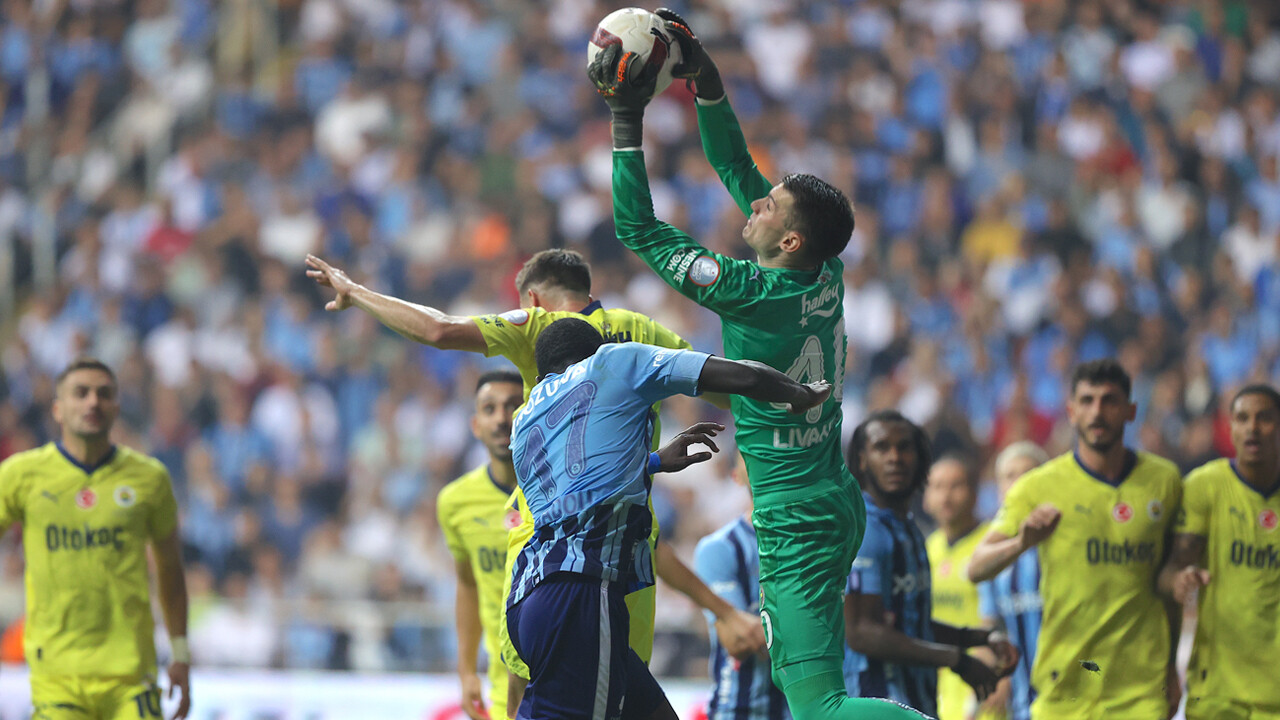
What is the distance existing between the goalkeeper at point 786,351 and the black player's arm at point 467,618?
245 cm

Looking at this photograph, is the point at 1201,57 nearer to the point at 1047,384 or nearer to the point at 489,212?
the point at 1047,384

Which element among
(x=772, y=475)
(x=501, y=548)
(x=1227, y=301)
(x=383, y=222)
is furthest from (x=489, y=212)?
(x=772, y=475)

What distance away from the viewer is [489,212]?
16344 mm

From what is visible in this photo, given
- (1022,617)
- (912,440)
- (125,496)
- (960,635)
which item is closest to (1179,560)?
(960,635)

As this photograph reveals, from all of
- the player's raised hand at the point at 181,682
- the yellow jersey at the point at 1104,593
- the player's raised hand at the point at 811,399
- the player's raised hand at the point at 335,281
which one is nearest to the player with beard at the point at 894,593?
the yellow jersey at the point at 1104,593

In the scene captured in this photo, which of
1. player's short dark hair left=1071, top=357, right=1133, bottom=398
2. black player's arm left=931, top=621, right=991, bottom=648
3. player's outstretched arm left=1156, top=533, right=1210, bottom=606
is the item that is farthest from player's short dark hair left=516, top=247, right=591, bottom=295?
player's outstretched arm left=1156, top=533, right=1210, bottom=606

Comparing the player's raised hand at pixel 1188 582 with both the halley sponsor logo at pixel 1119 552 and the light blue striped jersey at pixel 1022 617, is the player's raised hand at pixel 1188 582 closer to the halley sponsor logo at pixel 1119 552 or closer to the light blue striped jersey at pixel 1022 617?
the halley sponsor logo at pixel 1119 552

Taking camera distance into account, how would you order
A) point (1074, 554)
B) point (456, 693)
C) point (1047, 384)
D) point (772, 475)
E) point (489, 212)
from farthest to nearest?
1. point (489, 212)
2. point (1047, 384)
3. point (456, 693)
4. point (1074, 554)
5. point (772, 475)

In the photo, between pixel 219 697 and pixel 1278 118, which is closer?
pixel 219 697

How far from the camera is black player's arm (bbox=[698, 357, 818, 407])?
4871 mm

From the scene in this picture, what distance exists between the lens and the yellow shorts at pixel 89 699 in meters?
7.64

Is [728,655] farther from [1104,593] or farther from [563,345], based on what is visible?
[563,345]

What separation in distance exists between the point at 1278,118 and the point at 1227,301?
8.33ft

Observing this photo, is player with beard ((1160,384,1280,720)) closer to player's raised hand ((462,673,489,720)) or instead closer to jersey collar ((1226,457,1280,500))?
jersey collar ((1226,457,1280,500))
